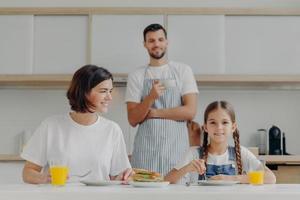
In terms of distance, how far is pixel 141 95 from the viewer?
10.5ft

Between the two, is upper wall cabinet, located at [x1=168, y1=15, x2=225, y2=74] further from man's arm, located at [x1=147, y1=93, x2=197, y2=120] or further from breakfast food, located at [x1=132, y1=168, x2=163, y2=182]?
breakfast food, located at [x1=132, y1=168, x2=163, y2=182]

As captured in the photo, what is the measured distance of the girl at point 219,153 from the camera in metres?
2.36

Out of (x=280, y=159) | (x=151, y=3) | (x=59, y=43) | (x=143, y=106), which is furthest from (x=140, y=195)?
(x=151, y=3)

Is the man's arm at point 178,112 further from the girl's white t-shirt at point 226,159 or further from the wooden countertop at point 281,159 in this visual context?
the wooden countertop at point 281,159

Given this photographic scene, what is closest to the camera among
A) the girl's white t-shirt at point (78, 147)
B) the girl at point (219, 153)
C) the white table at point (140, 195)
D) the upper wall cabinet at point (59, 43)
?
the white table at point (140, 195)

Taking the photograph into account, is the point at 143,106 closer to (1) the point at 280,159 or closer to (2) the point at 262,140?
(1) the point at 280,159

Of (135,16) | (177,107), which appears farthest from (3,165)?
(177,107)

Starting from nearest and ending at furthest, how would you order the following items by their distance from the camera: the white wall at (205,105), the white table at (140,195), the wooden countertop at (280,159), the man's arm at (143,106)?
the white table at (140,195), the man's arm at (143,106), the wooden countertop at (280,159), the white wall at (205,105)

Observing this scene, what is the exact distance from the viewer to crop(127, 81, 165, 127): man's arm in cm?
298

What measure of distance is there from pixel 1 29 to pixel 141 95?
1680 millimetres

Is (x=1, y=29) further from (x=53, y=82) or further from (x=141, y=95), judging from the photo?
(x=141, y=95)

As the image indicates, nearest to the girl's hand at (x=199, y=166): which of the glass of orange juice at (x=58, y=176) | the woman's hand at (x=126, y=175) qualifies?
the woman's hand at (x=126, y=175)

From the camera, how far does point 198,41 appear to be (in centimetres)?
432

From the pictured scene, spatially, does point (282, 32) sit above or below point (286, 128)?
above
